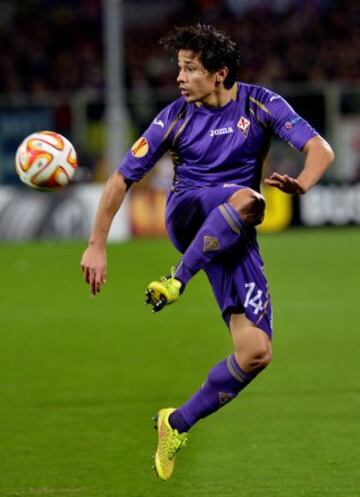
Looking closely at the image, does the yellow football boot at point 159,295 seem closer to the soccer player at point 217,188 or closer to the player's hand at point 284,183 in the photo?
the soccer player at point 217,188

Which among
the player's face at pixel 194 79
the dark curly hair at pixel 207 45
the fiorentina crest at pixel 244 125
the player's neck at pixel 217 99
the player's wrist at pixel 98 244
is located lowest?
the player's wrist at pixel 98 244

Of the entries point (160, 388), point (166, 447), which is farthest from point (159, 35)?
point (166, 447)

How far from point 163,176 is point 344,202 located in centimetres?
333

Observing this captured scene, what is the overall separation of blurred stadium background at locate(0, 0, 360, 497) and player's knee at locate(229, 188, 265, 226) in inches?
56.3

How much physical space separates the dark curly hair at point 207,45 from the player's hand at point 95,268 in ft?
3.67

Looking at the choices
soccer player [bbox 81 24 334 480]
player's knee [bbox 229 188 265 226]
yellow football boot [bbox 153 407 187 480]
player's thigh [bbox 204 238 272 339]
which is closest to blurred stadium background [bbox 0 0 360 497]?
yellow football boot [bbox 153 407 187 480]

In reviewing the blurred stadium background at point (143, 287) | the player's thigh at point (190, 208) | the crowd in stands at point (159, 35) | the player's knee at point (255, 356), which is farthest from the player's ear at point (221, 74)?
the crowd in stands at point (159, 35)

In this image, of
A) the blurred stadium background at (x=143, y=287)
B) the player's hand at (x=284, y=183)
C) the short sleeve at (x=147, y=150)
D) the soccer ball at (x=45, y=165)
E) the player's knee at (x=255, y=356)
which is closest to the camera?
the player's hand at (x=284, y=183)

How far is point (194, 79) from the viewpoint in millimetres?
6742

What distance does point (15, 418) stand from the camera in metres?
9.27

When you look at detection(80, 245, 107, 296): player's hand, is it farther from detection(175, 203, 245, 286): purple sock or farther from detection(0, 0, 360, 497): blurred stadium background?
detection(0, 0, 360, 497): blurred stadium background

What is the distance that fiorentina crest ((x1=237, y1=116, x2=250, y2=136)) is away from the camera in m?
6.80

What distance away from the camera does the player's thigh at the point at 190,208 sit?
6.77 meters

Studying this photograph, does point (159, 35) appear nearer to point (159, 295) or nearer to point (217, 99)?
point (217, 99)
